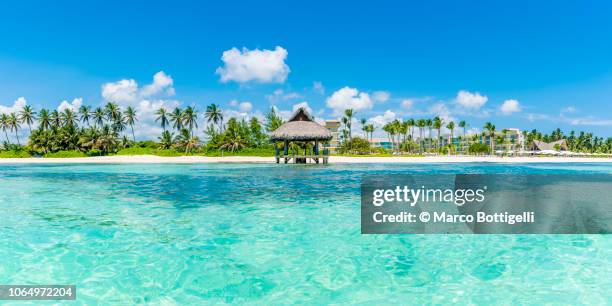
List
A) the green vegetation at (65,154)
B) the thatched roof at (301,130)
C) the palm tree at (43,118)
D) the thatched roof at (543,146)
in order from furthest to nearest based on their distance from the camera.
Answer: the thatched roof at (543,146)
the palm tree at (43,118)
the green vegetation at (65,154)
the thatched roof at (301,130)

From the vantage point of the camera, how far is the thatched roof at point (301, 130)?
33062 mm

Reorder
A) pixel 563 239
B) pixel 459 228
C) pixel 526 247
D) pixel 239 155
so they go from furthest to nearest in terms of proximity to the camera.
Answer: pixel 239 155 → pixel 459 228 → pixel 563 239 → pixel 526 247

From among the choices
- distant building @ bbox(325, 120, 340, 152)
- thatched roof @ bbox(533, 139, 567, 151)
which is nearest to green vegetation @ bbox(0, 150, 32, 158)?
distant building @ bbox(325, 120, 340, 152)

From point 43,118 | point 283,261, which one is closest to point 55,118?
point 43,118

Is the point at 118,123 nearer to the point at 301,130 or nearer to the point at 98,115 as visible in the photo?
the point at 98,115

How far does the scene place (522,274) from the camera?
200 inches

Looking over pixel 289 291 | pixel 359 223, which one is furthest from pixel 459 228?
pixel 289 291

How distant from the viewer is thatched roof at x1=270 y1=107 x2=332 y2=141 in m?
33.1

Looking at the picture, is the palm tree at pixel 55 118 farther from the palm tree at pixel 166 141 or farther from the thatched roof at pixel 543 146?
the thatched roof at pixel 543 146

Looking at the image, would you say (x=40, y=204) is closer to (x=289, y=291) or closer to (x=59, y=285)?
(x=59, y=285)

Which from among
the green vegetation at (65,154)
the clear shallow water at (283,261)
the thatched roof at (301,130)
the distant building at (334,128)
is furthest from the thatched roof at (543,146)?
the clear shallow water at (283,261)

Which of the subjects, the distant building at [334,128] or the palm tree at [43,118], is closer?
the palm tree at [43,118]

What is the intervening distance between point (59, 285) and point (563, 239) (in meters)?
8.05

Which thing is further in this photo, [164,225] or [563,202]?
[563,202]
